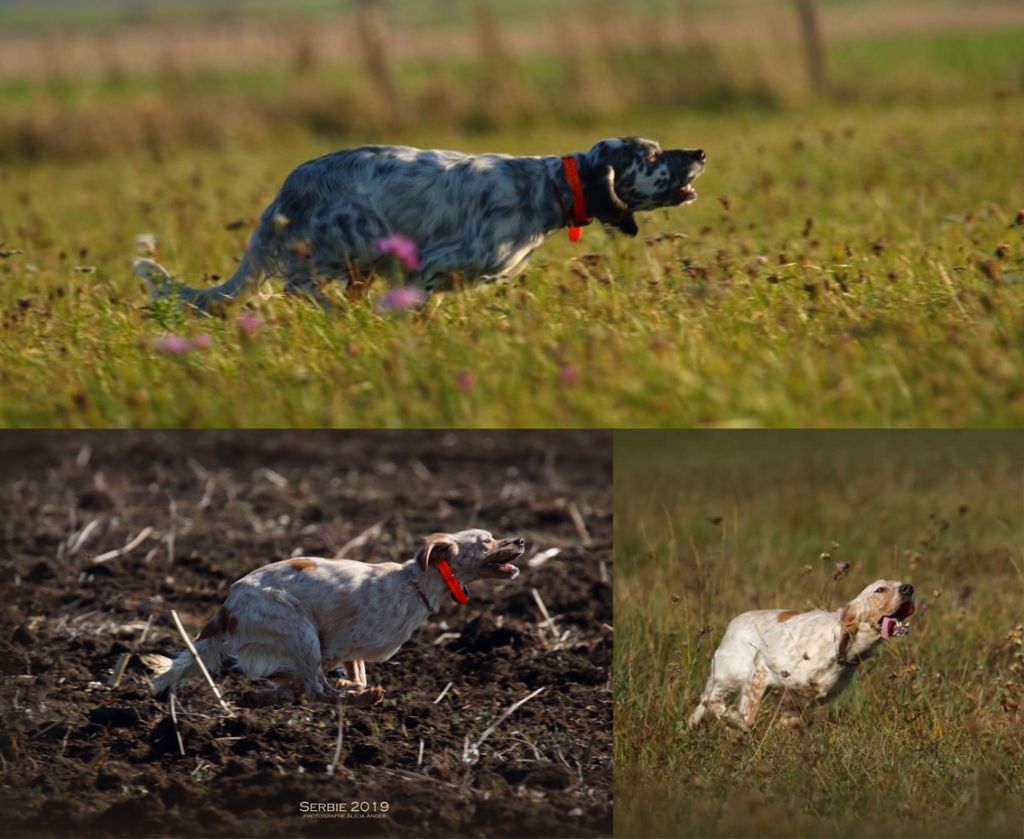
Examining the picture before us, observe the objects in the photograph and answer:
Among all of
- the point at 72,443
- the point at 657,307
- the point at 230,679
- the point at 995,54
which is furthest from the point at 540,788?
the point at 995,54

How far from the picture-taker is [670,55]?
18.8 meters

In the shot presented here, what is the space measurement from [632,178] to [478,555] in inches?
86.2

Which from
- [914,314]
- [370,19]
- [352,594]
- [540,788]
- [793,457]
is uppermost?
[370,19]

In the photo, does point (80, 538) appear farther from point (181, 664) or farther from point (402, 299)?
point (402, 299)

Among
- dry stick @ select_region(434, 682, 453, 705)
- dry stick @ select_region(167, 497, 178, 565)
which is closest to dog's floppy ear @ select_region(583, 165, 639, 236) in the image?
dry stick @ select_region(434, 682, 453, 705)

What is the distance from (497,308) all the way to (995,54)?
62.5ft

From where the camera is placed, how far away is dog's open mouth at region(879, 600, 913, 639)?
217 inches

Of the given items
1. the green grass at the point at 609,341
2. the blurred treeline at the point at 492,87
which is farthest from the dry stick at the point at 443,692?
the blurred treeline at the point at 492,87

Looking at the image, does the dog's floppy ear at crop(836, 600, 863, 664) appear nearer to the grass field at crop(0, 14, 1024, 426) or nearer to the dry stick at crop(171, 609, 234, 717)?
the grass field at crop(0, 14, 1024, 426)

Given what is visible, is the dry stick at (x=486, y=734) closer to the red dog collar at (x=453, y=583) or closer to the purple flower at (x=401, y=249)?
the red dog collar at (x=453, y=583)

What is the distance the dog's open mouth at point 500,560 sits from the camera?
584cm

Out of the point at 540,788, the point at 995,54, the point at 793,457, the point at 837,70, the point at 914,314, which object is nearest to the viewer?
the point at 540,788

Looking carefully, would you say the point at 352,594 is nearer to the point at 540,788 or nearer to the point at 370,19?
the point at 540,788

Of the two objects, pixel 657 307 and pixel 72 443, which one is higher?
pixel 657 307
